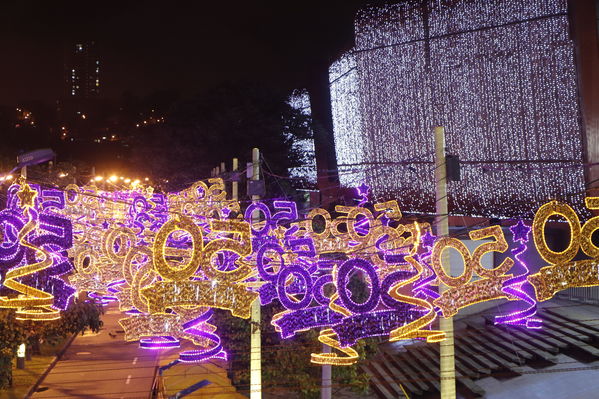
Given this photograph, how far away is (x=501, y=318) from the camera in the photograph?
8750mm

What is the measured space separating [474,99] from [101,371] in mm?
17230

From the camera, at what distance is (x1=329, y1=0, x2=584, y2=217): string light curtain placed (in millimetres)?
17094

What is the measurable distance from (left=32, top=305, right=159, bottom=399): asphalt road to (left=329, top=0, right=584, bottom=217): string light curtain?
→ 35.3 feet

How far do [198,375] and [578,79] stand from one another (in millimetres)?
14465

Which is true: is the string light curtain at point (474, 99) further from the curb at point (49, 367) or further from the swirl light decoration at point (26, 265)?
the curb at point (49, 367)

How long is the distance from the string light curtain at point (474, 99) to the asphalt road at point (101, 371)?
35.3 feet

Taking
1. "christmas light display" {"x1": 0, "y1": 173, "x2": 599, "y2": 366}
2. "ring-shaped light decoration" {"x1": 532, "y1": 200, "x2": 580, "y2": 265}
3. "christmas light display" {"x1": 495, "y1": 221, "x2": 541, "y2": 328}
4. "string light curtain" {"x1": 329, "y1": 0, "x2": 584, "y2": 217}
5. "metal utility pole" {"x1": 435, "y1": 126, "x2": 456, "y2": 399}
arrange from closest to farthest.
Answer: "christmas light display" {"x1": 0, "y1": 173, "x2": 599, "y2": 366}, "ring-shaped light decoration" {"x1": 532, "y1": 200, "x2": 580, "y2": 265}, "christmas light display" {"x1": 495, "y1": 221, "x2": 541, "y2": 328}, "metal utility pole" {"x1": 435, "y1": 126, "x2": 456, "y2": 399}, "string light curtain" {"x1": 329, "y1": 0, "x2": 584, "y2": 217}

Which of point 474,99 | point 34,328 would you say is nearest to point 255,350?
point 34,328

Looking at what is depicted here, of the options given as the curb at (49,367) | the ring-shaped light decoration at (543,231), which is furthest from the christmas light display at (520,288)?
the curb at (49,367)

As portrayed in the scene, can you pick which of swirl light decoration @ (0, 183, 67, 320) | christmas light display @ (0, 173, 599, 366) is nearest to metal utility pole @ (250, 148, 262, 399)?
christmas light display @ (0, 173, 599, 366)

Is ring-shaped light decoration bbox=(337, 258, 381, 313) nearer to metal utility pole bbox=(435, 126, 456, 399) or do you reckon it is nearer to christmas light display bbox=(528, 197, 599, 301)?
metal utility pole bbox=(435, 126, 456, 399)

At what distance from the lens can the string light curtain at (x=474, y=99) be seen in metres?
17.1

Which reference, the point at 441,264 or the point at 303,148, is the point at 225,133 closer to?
the point at 303,148

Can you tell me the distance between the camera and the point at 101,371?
23094 millimetres
